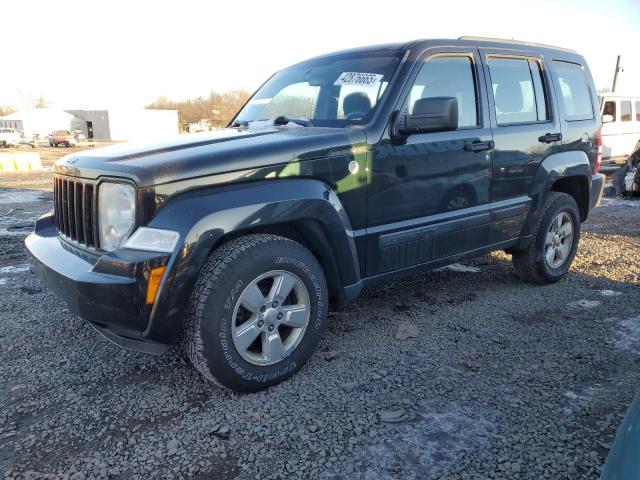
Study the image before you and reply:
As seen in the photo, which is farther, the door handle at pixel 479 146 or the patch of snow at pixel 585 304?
the patch of snow at pixel 585 304

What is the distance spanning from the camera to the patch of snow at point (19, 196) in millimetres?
10133

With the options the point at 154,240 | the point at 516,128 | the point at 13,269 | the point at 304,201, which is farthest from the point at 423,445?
the point at 13,269

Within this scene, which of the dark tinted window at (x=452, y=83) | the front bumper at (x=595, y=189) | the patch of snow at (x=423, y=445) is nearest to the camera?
the patch of snow at (x=423, y=445)

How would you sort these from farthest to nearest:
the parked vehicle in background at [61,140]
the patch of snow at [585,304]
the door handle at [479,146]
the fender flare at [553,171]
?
the parked vehicle in background at [61,140], the fender flare at [553,171], the patch of snow at [585,304], the door handle at [479,146]

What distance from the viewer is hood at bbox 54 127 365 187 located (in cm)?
256

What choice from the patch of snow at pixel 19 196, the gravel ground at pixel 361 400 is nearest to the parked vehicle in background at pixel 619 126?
the gravel ground at pixel 361 400

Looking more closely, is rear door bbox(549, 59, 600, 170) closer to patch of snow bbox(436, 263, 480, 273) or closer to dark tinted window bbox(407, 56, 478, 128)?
dark tinted window bbox(407, 56, 478, 128)

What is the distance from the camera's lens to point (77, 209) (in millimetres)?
2920

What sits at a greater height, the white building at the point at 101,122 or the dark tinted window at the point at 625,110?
the white building at the point at 101,122

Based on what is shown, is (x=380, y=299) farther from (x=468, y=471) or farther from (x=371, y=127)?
(x=468, y=471)

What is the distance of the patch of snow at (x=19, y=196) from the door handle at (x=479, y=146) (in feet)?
30.4

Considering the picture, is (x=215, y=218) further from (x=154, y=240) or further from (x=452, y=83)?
(x=452, y=83)

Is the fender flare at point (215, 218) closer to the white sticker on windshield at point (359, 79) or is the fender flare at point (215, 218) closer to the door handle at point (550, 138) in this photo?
the white sticker on windshield at point (359, 79)

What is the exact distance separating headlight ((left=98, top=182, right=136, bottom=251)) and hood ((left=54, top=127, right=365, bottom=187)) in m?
0.08
